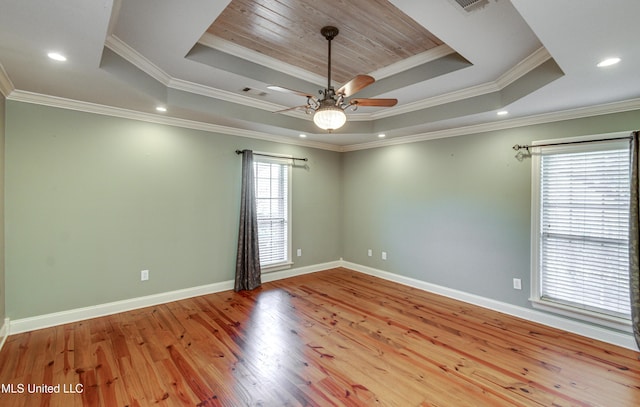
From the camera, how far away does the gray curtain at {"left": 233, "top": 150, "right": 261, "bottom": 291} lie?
4.48m

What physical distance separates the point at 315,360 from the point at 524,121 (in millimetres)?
3627

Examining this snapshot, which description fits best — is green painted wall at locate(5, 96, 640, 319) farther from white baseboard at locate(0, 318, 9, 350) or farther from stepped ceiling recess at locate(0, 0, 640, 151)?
stepped ceiling recess at locate(0, 0, 640, 151)

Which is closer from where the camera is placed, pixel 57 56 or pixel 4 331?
pixel 57 56

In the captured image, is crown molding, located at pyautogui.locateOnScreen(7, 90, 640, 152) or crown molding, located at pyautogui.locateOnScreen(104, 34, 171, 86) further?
crown molding, located at pyautogui.locateOnScreen(7, 90, 640, 152)

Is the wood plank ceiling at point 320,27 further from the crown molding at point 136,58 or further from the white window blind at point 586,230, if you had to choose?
the white window blind at point 586,230

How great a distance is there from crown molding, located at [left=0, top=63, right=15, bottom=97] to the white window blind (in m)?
5.42

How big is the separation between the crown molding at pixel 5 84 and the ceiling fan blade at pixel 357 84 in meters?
2.77

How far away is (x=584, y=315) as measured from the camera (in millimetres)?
3166

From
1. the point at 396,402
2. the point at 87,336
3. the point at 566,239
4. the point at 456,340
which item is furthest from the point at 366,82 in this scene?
the point at 87,336

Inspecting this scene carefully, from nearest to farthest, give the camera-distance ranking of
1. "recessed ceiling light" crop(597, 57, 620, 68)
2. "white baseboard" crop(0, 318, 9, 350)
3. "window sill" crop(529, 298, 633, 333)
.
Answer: "recessed ceiling light" crop(597, 57, 620, 68), "white baseboard" crop(0, 318, 9, 350), "window sill" crop(529, 298, 633, 333)

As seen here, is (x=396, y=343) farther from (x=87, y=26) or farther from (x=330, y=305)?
(x=87, y=26)

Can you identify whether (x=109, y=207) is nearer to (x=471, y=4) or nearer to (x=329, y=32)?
(x=329, y=32)

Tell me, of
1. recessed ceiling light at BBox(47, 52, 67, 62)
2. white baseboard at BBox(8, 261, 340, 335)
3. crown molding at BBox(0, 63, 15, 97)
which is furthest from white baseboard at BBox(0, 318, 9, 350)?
recessed ceiling light at BBox(47, 52, 67, 62)

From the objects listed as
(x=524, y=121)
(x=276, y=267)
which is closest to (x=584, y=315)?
(x=524, y=121)
